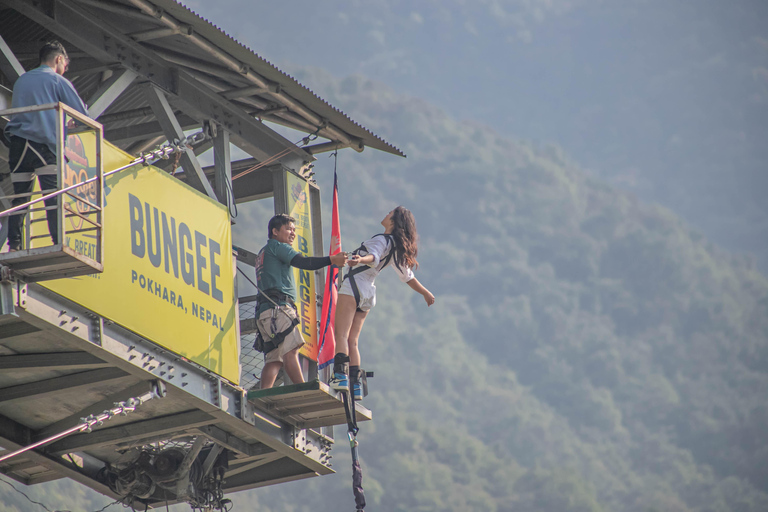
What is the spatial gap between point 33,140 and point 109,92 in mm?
2484

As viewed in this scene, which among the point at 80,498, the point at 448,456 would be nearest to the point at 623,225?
the point at 448,456

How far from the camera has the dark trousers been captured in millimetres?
10016

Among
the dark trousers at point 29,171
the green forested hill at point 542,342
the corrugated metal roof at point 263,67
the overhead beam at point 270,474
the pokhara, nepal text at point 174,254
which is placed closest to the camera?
the dark trousers at point 29,171

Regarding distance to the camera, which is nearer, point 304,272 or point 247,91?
point 247,91

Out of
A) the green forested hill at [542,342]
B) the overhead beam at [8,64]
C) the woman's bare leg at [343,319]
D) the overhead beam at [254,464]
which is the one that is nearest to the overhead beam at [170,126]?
the woman's bare leg at [343,319]

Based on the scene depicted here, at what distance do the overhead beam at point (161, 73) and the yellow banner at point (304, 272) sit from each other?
14.8 inches

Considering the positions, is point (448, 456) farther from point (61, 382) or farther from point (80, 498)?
point (61, 382)

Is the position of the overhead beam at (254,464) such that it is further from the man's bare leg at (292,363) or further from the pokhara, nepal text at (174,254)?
the pokhara, nepal text at (174,254)

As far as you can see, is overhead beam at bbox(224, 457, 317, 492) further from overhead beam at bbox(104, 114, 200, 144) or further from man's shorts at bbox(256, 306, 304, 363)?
overhead beam at bbox(104, 114, 200, 144)

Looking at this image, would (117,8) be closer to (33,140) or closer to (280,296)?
(33,140)

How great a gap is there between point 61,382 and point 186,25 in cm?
414

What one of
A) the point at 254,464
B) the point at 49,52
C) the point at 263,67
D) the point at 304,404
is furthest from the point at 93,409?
the point at 263,67

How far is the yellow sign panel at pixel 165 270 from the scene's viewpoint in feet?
37.4

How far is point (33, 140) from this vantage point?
1022 centimetres
